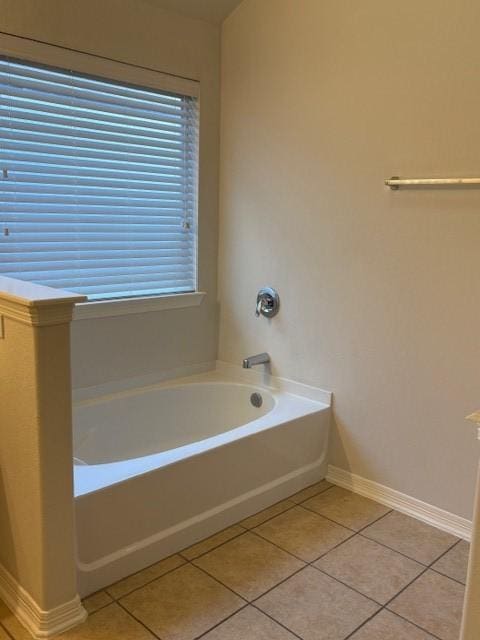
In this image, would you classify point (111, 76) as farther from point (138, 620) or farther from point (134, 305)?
point (138, 620)

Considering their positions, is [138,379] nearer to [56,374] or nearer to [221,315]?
[221,315]

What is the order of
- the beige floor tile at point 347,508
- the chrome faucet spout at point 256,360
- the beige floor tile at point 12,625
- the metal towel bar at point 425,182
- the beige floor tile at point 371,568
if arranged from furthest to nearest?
1. the chrome faucet spout at point 256,360
2. the beige floor tile at point 347,508
3. the metal towel bar at point 425,182
4. the beige floor tile at point 371,568
5. the beige floor tile at point 12,625

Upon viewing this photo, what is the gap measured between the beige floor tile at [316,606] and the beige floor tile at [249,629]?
0.11ft

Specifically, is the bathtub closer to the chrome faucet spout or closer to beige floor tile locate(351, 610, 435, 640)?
the chrome faucet spout

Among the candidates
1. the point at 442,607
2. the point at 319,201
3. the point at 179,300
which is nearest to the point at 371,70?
the point at 319,201

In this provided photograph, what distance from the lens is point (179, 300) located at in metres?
3.04

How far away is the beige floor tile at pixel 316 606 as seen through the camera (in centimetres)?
181

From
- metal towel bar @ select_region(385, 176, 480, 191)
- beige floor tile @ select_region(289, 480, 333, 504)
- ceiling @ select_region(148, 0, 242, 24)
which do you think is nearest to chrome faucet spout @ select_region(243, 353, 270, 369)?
beige floor tile @ select_region(289, 480, 333, 504)

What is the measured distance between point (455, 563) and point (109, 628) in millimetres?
1284

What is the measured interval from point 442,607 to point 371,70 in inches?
81.7

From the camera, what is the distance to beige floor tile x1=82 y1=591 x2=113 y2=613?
6.15 feet

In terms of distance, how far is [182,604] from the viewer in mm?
1910

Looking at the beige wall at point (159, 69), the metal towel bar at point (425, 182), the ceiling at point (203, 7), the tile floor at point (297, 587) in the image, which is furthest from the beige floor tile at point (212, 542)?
the ceiling at point (203, 7)

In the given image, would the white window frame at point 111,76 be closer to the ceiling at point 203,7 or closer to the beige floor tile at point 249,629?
the ceiling at point 203,7
